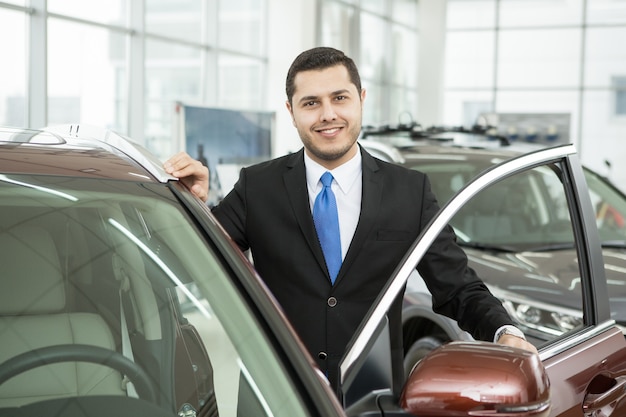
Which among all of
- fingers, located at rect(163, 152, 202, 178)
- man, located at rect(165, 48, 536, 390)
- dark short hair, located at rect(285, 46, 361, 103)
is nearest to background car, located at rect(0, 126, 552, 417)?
fingers, located at rect(163, 152, 202, 178)

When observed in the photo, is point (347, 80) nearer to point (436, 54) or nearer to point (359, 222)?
point (359, 222)

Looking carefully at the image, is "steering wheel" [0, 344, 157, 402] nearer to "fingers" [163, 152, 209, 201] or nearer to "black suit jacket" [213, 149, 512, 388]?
"fingers" [163, 152, 209, 201]

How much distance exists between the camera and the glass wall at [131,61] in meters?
7.03

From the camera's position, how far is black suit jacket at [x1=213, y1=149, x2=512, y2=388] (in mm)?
2088

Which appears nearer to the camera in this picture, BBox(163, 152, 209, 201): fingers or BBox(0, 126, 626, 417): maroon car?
BBox(0, 126, 626, 417): maroon car

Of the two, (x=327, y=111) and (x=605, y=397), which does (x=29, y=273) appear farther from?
(x=605, y=397)

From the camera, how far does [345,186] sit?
7.31 feet

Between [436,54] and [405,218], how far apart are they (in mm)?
16467

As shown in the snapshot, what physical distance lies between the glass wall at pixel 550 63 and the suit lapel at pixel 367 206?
15.2 m

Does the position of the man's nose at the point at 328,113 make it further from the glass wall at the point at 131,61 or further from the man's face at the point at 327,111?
the glass wall at the point at 131,61

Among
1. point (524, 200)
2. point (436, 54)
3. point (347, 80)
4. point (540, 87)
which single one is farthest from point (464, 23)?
point (347, 80)

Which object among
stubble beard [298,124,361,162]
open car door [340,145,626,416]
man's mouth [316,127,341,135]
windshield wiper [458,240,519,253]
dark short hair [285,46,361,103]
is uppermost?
dark short hair [285,46,361,103]

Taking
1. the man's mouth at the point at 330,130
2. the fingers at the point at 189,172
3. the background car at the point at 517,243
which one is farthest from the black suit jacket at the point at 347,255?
the background car at the point at 517,243

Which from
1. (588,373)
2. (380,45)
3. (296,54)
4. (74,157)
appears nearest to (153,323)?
(74,157)
